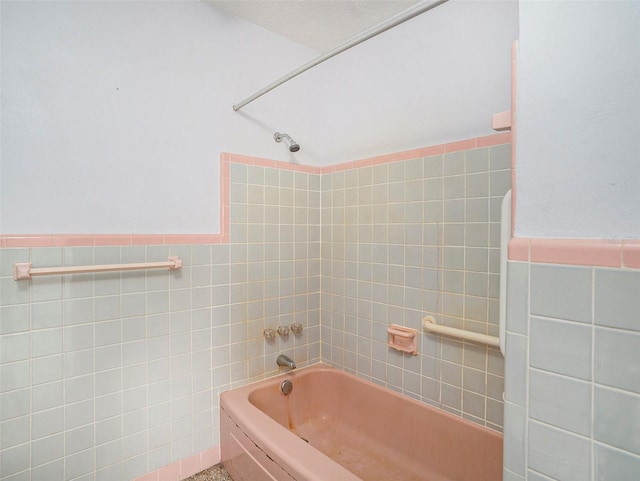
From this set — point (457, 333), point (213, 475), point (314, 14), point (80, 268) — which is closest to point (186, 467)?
point (213, 475)

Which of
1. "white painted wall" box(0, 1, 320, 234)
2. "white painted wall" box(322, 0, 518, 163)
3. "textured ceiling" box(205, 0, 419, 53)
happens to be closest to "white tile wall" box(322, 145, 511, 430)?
"white painted wall" box(322, 0, 518, 163)

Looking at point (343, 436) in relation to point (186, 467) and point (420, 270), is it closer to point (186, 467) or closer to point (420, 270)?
point (186, 467)

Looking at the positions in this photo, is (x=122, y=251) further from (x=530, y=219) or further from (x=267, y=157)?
(x=530, y=219)

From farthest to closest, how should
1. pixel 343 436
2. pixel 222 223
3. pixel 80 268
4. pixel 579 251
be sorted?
1. pixel 343 436
2. pixel 222 223
3. pixel 80 268
4. pixel 579 251

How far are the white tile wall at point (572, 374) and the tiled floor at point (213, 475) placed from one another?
57.8 inches

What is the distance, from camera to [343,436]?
6.33 feet

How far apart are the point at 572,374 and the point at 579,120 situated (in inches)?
20.8

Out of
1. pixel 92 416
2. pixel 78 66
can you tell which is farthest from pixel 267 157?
pixel 92 416

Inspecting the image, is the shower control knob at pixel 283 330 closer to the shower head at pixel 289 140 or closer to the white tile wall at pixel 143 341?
the white tile wall at pixel 143 341

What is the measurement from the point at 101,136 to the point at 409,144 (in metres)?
1.50

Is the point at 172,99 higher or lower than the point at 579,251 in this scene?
higher

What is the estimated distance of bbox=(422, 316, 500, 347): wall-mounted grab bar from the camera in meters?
1.39

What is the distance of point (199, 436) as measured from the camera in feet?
5.64

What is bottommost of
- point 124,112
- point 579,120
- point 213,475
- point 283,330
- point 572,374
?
point 213,475
